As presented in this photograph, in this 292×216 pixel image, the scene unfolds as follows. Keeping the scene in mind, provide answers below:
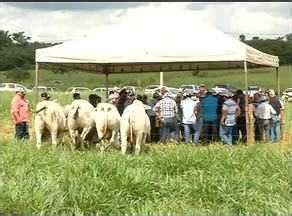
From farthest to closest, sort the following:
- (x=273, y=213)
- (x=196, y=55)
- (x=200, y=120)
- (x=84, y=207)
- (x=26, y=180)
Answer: (x=200, y=120)
(x=196, y=55)
(x=26, y=180)
(x=84, y=207)
(x=273, y=213)

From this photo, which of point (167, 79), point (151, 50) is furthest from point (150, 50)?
point (167, 79)

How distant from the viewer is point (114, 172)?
30.4 feet

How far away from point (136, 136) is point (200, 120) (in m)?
2.89

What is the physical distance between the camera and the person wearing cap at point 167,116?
15562 millimetres

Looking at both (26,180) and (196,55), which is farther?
(196,55)

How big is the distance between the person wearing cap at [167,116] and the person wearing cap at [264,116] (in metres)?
2.30

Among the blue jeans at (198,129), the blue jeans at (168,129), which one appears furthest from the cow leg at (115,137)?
the blue jeans at (198,129)

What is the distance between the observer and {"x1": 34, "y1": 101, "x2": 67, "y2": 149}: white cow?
46.0ft

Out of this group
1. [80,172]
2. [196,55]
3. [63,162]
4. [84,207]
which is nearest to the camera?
[84,207]

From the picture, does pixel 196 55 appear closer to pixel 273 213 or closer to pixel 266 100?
pixel 266 100

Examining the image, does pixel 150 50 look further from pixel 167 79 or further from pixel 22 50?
pixel 167 79

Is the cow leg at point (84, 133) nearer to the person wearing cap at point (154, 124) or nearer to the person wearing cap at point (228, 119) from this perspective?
the person wearing cap at point (154, 124)

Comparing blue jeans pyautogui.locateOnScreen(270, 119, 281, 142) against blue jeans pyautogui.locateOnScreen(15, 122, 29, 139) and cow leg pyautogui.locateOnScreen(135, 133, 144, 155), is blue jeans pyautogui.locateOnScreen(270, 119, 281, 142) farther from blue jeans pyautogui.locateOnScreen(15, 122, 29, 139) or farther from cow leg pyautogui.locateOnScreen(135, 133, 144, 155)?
blue jeans pyautogui.locateOnScreen(15, 122, 29, 139)

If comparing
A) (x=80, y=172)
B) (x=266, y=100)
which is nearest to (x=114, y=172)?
(x=80, y=172)
